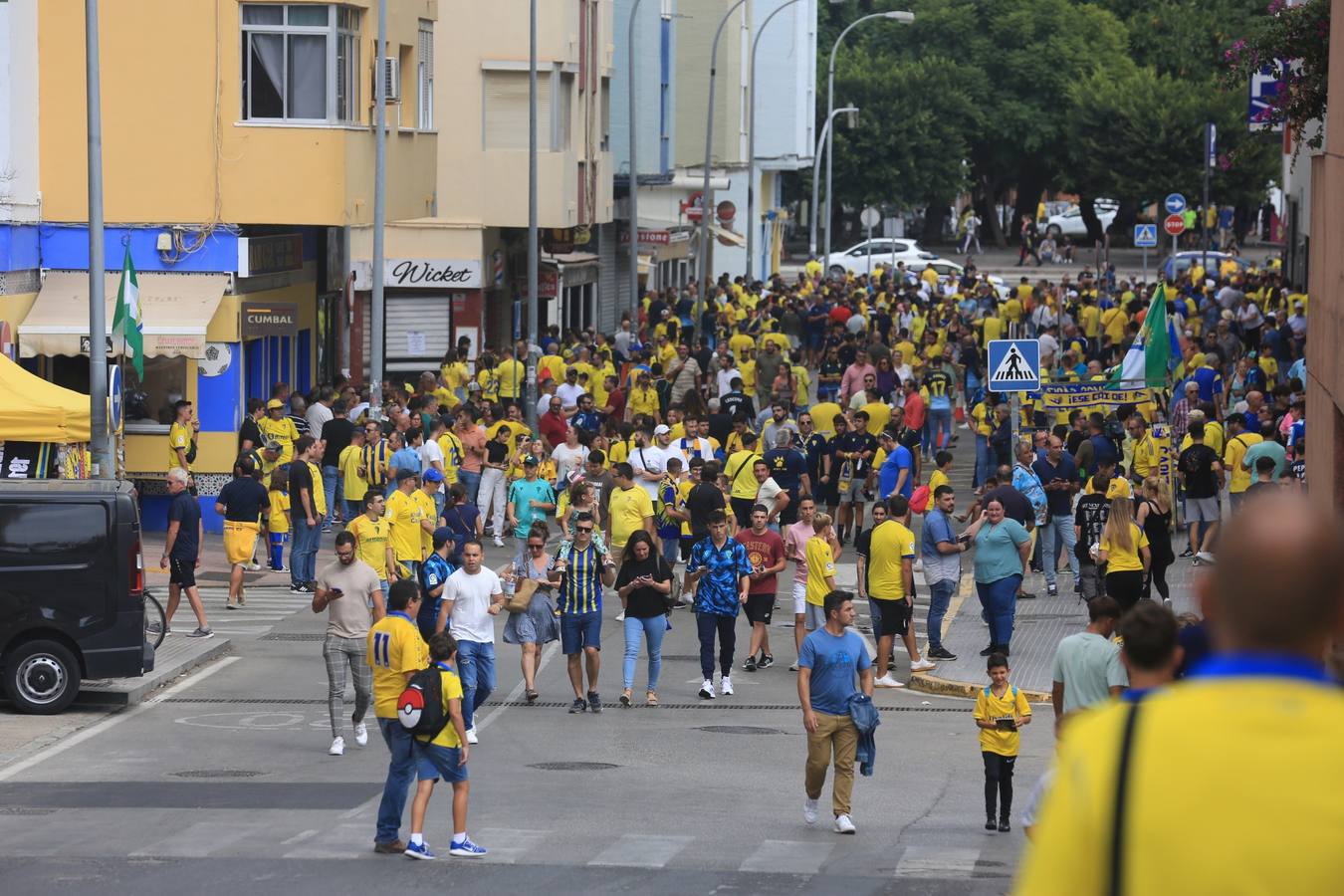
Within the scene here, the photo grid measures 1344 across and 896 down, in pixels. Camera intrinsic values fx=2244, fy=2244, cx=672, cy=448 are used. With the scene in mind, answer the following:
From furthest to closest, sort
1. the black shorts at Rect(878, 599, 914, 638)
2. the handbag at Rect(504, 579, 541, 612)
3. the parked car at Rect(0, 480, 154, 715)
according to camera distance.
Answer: the black shorts at Rect(878, 599, 914, 638)
the handbag at Rect(504, 579, 541, 612)
the parked car at Rect(0, 480, 154, 715)

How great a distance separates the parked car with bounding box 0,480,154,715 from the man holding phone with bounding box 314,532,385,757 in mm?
1954

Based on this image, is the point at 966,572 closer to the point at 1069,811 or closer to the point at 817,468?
the point at 817,468

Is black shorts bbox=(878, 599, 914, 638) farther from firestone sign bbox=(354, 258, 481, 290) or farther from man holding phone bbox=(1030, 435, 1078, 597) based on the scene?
firestone sign bbox=(354, 258, 481, 290)

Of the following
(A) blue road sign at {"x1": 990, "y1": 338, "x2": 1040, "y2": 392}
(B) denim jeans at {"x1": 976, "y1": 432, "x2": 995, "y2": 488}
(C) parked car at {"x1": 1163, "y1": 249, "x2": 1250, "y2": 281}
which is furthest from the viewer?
(C) parked car at {"x1": 1163, "y1": 249, "x2": 1250, "y2": 281}

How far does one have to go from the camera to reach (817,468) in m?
26.9

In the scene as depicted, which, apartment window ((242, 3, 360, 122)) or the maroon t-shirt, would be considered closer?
the maroon t-shirt

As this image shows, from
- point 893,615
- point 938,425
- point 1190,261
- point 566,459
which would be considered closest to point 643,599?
point 893,615

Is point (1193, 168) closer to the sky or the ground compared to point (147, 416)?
closer to the sky

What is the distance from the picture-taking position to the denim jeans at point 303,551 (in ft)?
76.1

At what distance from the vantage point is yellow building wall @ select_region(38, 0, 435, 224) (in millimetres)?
27984

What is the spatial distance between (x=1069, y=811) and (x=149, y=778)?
1253 cm

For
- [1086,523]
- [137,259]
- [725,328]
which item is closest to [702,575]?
[1086,523]

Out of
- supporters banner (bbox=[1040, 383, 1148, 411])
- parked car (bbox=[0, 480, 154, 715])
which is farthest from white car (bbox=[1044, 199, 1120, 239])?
parked car (bbox=[0, 480, 154, 715])

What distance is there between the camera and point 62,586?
16.8 meters
